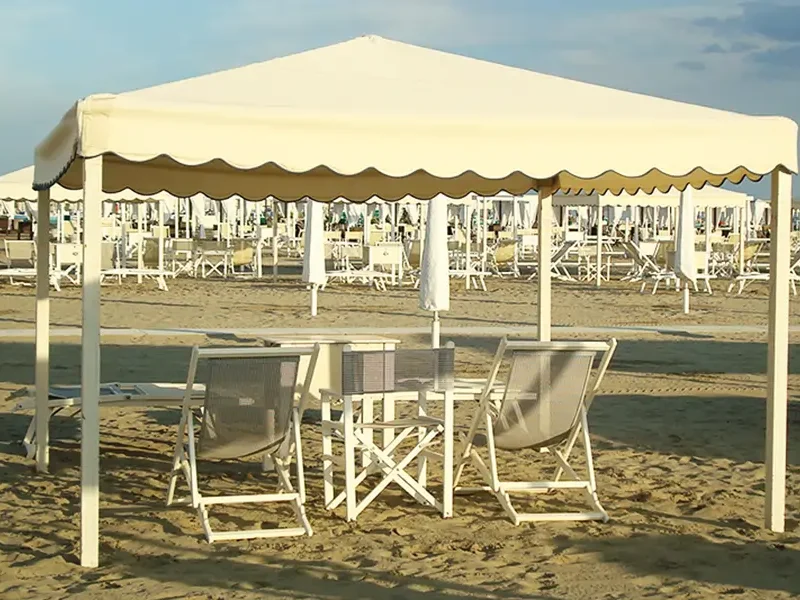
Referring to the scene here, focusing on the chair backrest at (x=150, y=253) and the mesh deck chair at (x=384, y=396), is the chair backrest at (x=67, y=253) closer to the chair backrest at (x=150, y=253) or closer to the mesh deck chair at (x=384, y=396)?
the chair backrest at (x=150, y=253)

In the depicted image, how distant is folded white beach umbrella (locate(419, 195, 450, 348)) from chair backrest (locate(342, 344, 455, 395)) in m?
4.07

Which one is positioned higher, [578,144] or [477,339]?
[578,144]

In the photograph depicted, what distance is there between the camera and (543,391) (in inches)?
235

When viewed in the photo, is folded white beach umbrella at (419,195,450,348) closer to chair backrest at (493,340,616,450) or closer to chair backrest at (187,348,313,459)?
chair backrest at (493,340,616,450)

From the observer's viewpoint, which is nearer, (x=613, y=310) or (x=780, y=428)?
(x=780, y=428)

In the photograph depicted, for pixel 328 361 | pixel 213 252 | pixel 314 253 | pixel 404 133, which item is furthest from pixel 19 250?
pixel 404 133

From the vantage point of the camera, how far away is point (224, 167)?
7586 millimetres

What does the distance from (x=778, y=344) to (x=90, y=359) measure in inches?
115

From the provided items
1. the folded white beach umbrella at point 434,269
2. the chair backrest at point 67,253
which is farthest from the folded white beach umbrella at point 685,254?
the chair backrest at point 67,253

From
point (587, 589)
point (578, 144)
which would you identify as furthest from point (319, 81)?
point (587, 589)

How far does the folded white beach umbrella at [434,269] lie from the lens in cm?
1095

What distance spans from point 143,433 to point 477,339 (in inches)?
268

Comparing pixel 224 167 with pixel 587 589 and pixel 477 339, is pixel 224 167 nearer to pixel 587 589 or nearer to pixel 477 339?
pixel 587 589

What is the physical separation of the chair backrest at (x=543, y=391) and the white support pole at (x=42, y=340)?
2.46m
